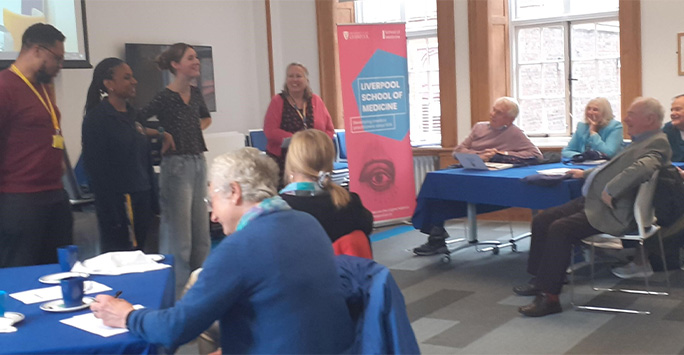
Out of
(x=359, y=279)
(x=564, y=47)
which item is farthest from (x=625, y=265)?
(x=359, y=279)

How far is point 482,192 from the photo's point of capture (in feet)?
15.7

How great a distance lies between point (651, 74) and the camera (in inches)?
245

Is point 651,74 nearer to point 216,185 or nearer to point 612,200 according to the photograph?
point 612,200

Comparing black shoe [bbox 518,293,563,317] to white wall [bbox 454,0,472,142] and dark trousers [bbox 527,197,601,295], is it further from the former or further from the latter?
white wall [bbox 454,0,472,142]

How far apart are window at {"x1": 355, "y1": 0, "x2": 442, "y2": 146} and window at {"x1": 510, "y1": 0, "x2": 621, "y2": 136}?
0.87 metres

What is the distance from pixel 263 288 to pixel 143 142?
7.49 ft

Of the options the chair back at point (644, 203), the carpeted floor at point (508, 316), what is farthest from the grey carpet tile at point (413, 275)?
the chair back at point (644, 203)

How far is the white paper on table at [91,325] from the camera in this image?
5.69 feet

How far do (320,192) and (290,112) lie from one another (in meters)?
2.62

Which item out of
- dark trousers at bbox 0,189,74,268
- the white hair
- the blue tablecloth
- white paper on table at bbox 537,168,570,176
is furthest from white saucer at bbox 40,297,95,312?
white paper on table at bbox 537,168,570,176

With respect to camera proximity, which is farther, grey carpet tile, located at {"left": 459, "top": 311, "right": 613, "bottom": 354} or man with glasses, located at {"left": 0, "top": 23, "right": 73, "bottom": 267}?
grey carpet tile, located at {"left": 459, "top": 311, "right": 613, "bottom": 354}

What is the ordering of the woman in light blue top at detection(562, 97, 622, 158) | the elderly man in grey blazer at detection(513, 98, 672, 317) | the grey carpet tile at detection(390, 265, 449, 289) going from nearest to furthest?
the elderly man in grey blazer at detection(513, 98, 672, 317) < the grey carpet tile at detection(390, 265, 449, 289) < the woman in light blue top at detection(562, 97, 622, 158)

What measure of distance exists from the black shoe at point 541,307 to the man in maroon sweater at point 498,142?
1.47 meters

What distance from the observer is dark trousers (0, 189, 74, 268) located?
2.91 meters
